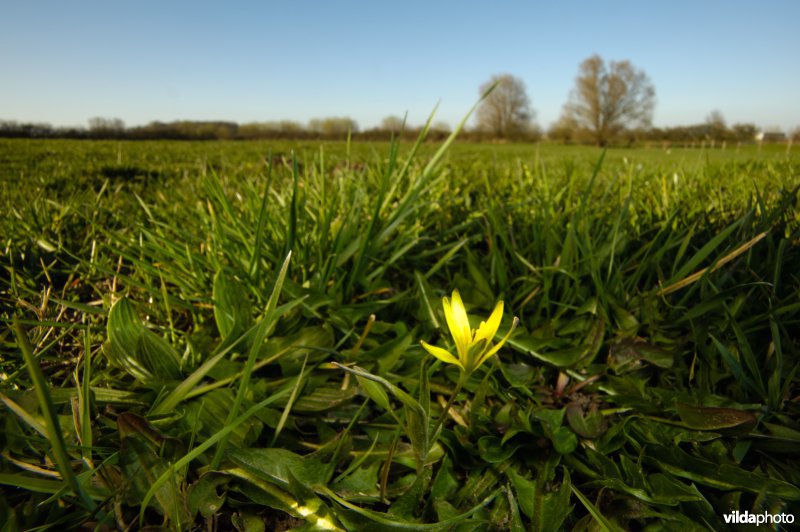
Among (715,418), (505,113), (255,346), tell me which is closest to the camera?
(255,346)

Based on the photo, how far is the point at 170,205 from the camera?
215 centimetres

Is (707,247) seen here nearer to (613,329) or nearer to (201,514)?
(613,329)

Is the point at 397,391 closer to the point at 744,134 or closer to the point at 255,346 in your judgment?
the point at 255,346

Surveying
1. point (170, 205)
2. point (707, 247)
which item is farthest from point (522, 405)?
point (170, 205)

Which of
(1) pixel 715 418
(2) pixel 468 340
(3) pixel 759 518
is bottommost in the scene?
(3) pixel 759 518

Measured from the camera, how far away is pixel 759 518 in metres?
0.81

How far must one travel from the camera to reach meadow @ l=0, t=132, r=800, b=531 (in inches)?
31.5

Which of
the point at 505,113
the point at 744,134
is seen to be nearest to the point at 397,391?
the point at 744,134

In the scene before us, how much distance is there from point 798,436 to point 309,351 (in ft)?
3.54

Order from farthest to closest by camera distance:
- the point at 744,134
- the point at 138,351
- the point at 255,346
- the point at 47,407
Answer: the point at 744,134 < the point at 138,351 < the point at 255,346 < the point at 47,407

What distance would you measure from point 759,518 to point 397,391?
2.43 ft

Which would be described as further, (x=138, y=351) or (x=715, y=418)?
(x=138, y=351)

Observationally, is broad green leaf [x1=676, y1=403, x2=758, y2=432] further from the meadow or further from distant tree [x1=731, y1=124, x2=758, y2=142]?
distant tree [x1=731, y1=124, x2=758, y2=142]

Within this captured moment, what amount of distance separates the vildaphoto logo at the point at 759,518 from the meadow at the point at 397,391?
0.02 meters
